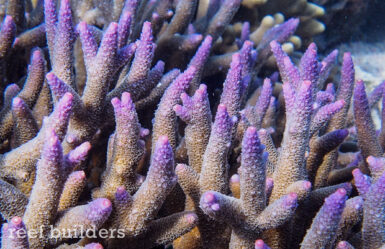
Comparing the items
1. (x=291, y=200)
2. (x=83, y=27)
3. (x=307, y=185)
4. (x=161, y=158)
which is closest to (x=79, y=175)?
(x=161, y=158)

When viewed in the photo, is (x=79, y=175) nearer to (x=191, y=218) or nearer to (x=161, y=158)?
(x=161, y=158)

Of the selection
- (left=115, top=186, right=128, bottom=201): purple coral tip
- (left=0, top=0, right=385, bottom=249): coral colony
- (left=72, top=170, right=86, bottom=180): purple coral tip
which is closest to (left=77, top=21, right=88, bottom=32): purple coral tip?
(left=0, top=0, right=385, bottom=249): coral colony

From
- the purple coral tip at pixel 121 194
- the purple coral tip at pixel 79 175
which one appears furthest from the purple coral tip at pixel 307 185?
the purple coral tip at pixel 79 175

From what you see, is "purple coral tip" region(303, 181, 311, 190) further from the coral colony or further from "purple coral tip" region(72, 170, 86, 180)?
"purple coral tip" region(72, 170, 86, 180)

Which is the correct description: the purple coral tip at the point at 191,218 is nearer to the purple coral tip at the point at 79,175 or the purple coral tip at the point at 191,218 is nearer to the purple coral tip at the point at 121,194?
the purple coral tip at the point at 121,194

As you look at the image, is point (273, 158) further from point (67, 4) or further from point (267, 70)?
point (267, 70)

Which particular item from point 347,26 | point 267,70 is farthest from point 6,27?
point 347,26

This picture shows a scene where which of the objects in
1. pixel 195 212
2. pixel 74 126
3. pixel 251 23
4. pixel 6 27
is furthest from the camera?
pixel 251 23

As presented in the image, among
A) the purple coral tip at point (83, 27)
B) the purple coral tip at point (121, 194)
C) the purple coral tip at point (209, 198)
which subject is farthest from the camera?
the purple coral tip at point (83, 27)
